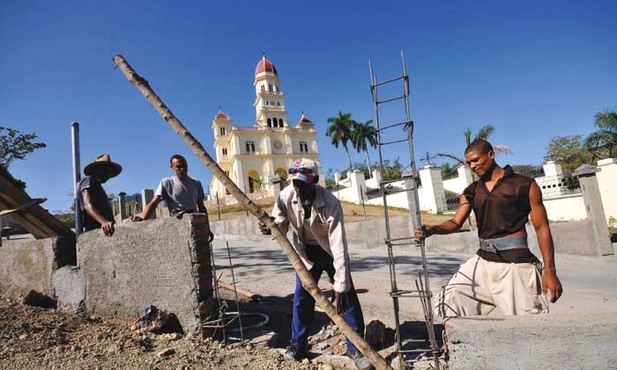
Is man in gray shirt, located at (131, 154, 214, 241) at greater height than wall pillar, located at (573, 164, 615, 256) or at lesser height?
greater

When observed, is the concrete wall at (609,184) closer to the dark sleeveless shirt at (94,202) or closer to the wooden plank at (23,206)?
the dark sleeveless shirt at (94,202)

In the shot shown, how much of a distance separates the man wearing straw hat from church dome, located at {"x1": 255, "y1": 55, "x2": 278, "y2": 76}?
48.8m

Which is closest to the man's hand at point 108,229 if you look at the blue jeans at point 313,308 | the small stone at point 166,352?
the small stone at point 166,352

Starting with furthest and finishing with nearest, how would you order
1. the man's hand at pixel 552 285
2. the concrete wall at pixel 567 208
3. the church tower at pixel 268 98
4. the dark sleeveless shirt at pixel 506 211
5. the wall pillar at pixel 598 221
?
the church tower at pixel 268 98 < the concrete wall at pixel 567 208 < the wall pillar at pixel 598 221 < the dark sleeveless shirt at pixel 506 211 < the man's hand at pixel 552 285

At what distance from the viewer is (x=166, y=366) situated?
2.69 metres

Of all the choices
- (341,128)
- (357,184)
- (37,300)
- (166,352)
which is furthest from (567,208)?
(341,128)

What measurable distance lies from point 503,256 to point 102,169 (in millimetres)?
4372

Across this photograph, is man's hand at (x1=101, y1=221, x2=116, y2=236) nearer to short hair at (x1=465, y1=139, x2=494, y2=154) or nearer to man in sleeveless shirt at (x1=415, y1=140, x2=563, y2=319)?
man in sleeveless shirt at (x1=415, y1=140, x2=563, y2=319)

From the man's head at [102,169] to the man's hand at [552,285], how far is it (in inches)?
178

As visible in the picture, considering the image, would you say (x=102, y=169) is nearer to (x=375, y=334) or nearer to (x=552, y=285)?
(x=375, y=334)

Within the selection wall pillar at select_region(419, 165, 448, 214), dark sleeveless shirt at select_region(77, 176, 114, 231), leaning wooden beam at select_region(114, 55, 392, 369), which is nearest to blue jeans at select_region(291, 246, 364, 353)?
leaning wooden beam at select_region(114, 55, 392, 369)

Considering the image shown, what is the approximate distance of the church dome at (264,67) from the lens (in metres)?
50.3

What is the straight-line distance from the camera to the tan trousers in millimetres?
2260

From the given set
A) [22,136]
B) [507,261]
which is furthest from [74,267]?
[22,136]
